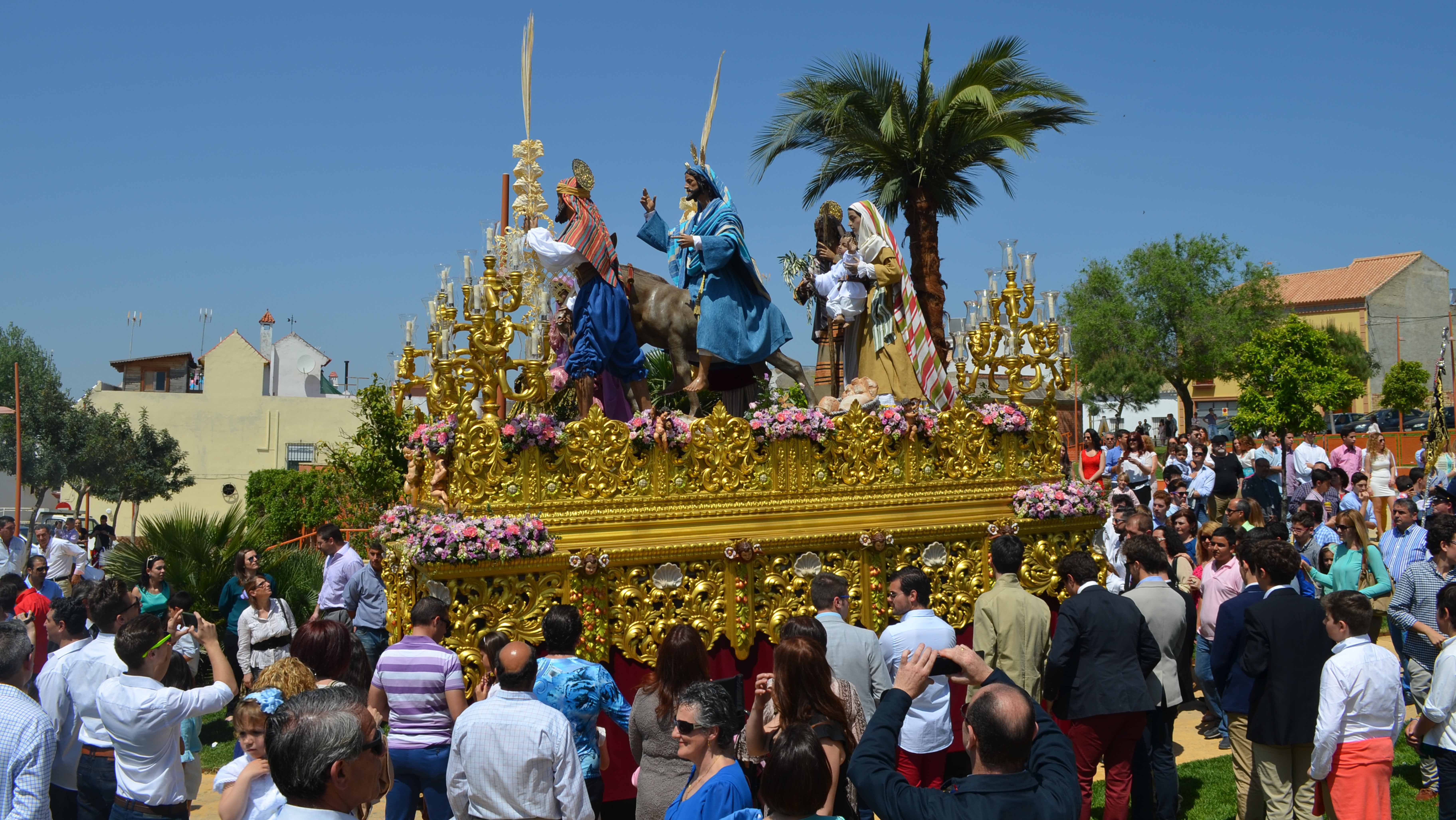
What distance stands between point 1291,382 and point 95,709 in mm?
46710

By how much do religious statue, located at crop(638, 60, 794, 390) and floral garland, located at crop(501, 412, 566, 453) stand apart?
1961 mm

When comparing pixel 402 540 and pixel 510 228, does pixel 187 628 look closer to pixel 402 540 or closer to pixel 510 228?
pixel 402 540

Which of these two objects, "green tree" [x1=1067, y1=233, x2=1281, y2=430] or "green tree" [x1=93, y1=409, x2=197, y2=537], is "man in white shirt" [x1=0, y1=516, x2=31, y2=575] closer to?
"green tree" [x1=93, y1=409, x2=197, y2=537]

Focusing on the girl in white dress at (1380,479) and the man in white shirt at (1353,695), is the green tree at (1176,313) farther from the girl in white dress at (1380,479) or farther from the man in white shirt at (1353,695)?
the man in white shirt at (1353,695)

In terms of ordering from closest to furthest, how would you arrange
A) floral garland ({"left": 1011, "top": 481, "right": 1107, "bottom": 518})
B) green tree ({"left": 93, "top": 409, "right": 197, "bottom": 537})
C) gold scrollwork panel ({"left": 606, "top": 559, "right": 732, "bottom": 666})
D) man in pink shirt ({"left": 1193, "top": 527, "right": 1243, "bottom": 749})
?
1. gold scrollwork panel ({"left": 606, "top": 559, "right": 732, "bottom": 666})
2. man in pink shirt ({"left": 1193, "top": 527, "right": 1243, "bottom": 749})
3. floral garland ({"left": 1011, "top": 481, "right": 1107, "bottom": 518})
4. green tree ({"left": 93, "top": 409, "right": 197, "bottom": 537})

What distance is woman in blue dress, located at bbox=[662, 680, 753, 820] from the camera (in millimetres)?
4055

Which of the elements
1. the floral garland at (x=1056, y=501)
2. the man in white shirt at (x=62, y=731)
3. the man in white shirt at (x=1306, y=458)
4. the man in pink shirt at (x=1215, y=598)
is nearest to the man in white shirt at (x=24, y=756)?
the man in white shirt at (x=62, y=731)

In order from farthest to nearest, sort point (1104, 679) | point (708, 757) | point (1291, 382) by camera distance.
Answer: point (1291, 382), point (1104, 679), point (708, 757)

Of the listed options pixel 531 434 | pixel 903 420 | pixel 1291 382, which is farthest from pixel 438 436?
pixel 1291 382

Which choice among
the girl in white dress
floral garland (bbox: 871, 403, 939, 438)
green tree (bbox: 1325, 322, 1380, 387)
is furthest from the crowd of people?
green tree (bbox: 1325, 322, 1380, 387)

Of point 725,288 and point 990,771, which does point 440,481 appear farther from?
point 990,771

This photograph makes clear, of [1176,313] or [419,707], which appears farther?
[1176,313]

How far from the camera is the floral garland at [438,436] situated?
7.91 meters

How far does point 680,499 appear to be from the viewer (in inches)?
328
